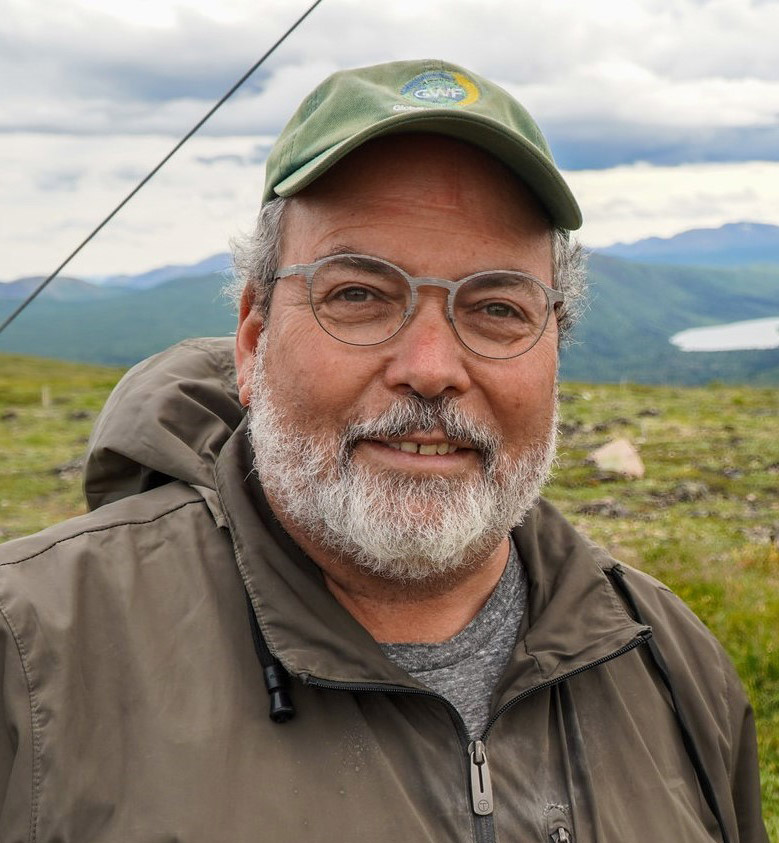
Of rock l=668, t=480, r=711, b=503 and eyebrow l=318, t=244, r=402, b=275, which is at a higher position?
eyebrow l=318, t=244, r=402, b=275

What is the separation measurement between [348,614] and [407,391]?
2.40 ft

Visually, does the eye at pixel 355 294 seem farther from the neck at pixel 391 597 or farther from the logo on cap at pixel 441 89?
the neck at pixel 391 597

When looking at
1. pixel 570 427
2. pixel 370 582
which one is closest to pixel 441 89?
pixel 370 582

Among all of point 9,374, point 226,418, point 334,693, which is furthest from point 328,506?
point 9,374

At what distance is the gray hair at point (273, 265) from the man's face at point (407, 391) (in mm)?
100

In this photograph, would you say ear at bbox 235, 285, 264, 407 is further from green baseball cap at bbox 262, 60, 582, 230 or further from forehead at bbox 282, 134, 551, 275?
green baseball cap at bbox 262, 60, 582, 230

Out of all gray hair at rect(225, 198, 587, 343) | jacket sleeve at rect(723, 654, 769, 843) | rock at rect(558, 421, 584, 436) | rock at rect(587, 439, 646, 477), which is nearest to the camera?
gray hair at rect(225, 198, 587, 343)

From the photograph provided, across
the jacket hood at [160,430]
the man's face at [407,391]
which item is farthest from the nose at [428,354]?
the jacket hood at [160,430]

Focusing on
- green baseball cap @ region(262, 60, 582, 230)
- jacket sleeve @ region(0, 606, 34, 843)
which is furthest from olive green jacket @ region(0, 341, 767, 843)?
green baseball cap @ region(262, 60, 582, 230)

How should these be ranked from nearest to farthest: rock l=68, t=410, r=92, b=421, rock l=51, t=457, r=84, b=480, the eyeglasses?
the eyeglasses → rock l=51, t=457, r=84, b=480 → rock l=68, t=410, r=92, b=421

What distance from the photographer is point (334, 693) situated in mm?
2744

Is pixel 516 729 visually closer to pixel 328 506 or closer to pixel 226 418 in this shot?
pixel 328 506

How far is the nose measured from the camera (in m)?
2.91

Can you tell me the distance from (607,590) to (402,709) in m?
0.99
